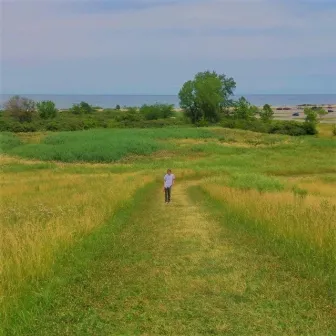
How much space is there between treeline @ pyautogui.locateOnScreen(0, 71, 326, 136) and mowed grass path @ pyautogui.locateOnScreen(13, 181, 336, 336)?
9015 centimetres

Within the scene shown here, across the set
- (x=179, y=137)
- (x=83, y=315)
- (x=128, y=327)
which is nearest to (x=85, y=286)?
(x=83, y=315)

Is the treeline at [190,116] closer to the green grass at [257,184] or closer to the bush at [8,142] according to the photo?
the bush at [8,142]

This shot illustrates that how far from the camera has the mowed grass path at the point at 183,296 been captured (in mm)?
6738

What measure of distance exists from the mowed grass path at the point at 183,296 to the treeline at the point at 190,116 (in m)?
90.2

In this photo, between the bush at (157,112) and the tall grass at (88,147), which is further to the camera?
the bush at (157,112)

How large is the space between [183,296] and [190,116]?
361 ft

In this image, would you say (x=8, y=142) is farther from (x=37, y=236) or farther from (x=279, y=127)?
(x=37, y=236)

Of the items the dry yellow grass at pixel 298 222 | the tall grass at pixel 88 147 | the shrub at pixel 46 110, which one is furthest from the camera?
the shrub at pixel 46 110

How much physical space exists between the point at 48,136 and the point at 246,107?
64404 millimetres

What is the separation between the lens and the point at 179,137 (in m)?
78.1

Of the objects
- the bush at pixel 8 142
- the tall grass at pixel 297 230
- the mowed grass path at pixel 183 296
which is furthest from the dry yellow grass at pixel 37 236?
the bush at pixel 8 142

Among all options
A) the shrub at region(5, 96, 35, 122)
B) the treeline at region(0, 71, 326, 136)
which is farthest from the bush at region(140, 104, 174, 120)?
the shrub at region(5, 96, 35, 122)

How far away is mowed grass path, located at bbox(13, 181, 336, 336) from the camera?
6738 mm

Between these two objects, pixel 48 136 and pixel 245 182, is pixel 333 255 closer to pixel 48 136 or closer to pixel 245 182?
pixel 245 182
